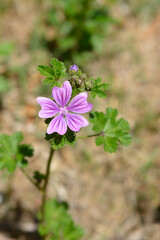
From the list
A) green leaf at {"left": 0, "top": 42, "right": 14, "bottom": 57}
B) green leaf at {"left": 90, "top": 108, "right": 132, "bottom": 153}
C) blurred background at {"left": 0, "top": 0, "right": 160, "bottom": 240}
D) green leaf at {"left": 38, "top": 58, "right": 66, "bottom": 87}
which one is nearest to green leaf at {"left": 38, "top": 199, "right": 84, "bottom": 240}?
blurred background at {"left": 0, "top": 0, "right": 160, "bottom": 240}

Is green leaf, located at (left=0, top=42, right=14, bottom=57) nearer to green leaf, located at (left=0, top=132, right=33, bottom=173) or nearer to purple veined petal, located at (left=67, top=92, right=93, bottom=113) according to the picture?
green leaf, located at (left=0, top=132, right=33, bottom=173)

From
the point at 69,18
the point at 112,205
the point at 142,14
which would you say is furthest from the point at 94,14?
the point at 112,205

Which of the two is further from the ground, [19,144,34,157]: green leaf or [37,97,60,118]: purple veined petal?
[37,97,60,118]: purple veined petal

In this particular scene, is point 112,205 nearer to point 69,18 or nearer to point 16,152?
point 16,152

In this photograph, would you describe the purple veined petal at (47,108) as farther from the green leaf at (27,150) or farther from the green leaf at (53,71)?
the green leaf at (27,150)

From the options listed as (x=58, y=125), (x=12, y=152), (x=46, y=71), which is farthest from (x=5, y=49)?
(x=58, y=125)

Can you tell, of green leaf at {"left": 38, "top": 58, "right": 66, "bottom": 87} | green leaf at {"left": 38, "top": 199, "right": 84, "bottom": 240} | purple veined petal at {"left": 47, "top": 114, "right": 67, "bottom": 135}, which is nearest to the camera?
purple veined petal at {"left": 47, "top": 114, "right": 67, "bottom": 135}

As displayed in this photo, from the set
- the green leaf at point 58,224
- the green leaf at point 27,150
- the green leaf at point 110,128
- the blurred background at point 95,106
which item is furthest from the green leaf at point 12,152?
the blurred background at point 95,106
